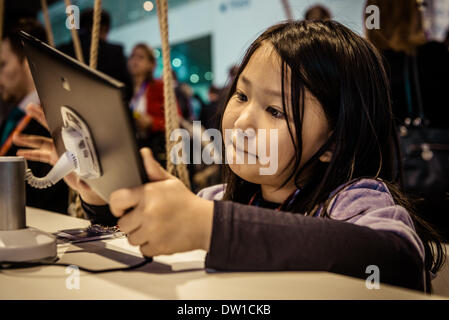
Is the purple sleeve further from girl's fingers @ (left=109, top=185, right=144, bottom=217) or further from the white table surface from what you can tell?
girl's fingers @ (left=109, top=185, right=144, bottom=217)

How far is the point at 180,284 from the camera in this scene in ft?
1.74

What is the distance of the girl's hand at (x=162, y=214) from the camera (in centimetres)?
53

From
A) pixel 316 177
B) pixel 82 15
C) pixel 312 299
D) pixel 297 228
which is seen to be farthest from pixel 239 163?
pixel 82 15

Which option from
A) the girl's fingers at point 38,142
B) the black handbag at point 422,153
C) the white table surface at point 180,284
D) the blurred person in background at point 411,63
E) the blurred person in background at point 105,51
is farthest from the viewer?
the blurred person in background at point 105,51

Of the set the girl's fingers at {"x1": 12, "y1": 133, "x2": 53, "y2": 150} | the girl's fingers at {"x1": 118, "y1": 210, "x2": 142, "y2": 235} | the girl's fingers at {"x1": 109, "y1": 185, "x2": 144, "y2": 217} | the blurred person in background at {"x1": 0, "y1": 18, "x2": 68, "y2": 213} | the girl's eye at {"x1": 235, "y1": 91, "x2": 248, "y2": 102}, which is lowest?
the girl's fingers at {"x1": 118, "y1": 210, "x2": 142, "y2": 235}

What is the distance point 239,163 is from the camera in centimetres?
83

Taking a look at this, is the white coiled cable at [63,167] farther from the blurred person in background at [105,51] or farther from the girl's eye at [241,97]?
the blurred person in background at [105,51]

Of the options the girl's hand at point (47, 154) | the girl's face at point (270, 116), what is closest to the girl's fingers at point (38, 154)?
the girl's hand at point (47, 154)

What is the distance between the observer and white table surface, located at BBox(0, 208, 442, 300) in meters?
0.48

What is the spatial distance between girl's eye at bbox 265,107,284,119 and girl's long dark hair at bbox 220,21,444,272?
0.02 meters

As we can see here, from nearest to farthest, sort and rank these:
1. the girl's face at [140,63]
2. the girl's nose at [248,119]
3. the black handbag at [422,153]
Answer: the girl's nose at [248,119]
the black handbag at [422,153]
the girl's face at [140,63]

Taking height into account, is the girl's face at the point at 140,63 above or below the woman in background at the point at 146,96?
above

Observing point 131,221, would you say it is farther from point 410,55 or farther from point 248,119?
point 410,55

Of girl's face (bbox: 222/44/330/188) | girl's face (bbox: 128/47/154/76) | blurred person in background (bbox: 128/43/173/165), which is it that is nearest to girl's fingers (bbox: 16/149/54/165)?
girl's face (bbox: 222/44/330/188)
